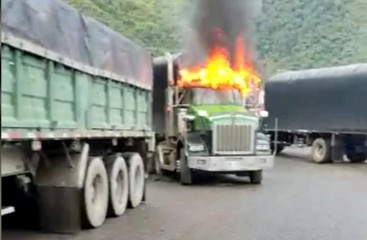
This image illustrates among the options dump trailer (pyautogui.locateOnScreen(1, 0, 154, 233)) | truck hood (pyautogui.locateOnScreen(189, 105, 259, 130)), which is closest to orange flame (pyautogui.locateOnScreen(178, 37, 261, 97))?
truck hood (pyautogui.locateOnScreen(189, 105, 259, 130))

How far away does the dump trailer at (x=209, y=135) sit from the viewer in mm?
16578

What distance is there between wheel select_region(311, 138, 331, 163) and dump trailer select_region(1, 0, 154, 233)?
49.4 ft

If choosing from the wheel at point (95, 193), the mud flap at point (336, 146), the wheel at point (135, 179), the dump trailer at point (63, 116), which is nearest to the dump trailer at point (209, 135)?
the wheel at point (135, 179)

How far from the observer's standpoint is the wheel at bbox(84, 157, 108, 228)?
9055mm

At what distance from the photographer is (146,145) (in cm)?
1321

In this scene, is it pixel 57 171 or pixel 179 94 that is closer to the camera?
pixel 57 171

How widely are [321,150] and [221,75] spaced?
9.19 metres

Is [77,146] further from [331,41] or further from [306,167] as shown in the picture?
[331,41]

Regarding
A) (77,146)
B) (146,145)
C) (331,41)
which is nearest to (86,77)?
(77,146)

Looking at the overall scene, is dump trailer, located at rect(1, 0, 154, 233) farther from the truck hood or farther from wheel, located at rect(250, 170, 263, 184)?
wheel, located at rect(250, 170, 263, 184)

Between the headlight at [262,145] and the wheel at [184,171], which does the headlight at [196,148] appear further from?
the headlight at [262,145]

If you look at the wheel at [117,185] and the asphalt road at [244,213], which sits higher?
the wheel at [117,185]

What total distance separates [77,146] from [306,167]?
1612 cm

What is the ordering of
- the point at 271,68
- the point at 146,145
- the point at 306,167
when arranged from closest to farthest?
1. the point at 146,145
2. the point at 306,167
3. the point at 271,68
